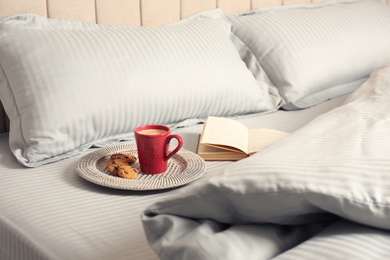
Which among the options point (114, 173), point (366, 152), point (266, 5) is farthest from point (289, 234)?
point (266, 5)

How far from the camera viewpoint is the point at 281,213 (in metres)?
0.83

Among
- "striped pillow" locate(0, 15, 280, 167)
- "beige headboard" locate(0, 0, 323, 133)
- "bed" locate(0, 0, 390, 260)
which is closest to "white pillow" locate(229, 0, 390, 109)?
"bed" locate(0, 0, 390, 260)

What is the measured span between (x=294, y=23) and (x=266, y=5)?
13.2 inches

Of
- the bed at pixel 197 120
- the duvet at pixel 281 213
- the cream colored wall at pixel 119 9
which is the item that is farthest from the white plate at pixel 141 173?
the cream colored wall at pixel 119 9

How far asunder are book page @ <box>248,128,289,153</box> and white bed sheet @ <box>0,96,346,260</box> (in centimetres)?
11

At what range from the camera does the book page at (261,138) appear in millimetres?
1461

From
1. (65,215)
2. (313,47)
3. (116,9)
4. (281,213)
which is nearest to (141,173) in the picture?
(65,215)

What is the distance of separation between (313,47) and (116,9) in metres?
0.68

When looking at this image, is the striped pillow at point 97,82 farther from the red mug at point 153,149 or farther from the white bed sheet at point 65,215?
the red mug at point 153,149

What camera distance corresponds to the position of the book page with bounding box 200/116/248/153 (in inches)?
57.1

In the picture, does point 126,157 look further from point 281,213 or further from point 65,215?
point 281,213

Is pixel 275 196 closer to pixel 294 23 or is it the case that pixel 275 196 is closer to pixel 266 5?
pixel 294 23

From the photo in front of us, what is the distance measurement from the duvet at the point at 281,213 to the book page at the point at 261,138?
0.53 meters

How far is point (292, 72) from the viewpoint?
1.96 meters
